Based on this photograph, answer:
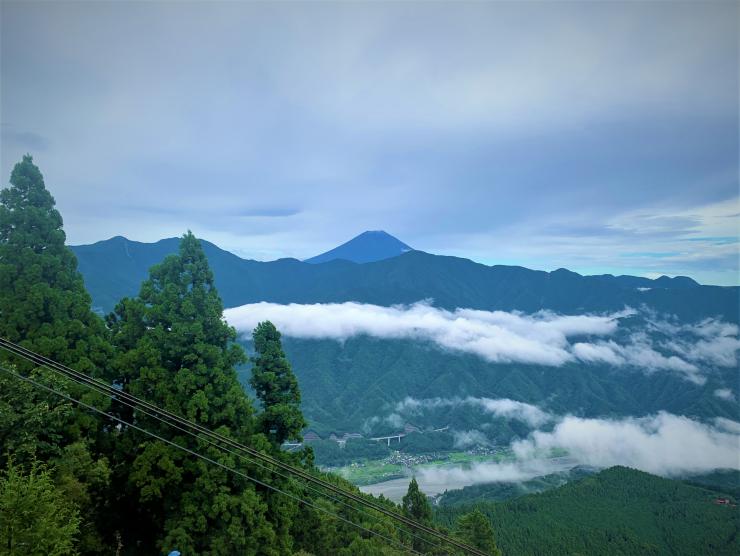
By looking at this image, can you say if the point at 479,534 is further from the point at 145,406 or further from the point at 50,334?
the point at 50,334

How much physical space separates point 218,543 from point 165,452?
13.9 ft

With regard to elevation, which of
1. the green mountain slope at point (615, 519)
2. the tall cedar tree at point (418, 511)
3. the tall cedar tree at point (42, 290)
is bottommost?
the green mountain slope at point (615, 519)

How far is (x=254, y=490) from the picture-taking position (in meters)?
19.0

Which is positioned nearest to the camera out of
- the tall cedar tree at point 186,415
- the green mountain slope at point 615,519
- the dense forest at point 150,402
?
the dense forest at point 150,402

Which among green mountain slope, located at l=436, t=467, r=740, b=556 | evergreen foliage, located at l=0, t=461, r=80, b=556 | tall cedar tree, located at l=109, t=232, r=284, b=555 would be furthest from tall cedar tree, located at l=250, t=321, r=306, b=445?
green mountain slope, located at l=436, t=467, r=740, b=556

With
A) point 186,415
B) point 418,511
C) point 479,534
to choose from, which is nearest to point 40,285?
point 186,415

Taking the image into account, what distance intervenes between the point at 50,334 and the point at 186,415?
6.98 metres

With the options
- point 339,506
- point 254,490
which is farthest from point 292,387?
point 339,506

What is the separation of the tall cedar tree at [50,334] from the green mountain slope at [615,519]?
98843mm

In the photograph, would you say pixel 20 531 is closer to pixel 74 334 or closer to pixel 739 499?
pixel 74 334

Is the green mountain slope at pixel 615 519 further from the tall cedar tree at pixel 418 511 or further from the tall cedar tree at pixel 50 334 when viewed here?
the tall cedar tree at pixel 50 334

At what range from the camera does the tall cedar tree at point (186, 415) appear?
1839cm

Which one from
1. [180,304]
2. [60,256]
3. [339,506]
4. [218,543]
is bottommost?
[339,506]

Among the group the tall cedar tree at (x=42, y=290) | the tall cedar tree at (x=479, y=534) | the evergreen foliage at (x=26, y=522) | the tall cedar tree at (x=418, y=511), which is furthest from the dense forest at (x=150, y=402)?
the tall cedar tree at (x=418, y=511)
